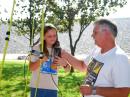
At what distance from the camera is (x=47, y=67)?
544 cm

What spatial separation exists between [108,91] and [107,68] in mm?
220

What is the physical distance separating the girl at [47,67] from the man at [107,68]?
1.15 meters

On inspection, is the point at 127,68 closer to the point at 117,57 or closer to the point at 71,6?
the point at 117,57

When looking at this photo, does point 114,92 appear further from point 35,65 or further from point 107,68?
point 35,65

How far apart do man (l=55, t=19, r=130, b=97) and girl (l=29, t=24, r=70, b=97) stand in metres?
1.15

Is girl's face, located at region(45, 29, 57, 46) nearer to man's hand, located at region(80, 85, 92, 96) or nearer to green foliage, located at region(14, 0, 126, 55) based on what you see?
man's hand, located at region(80, 85, 92, 96)

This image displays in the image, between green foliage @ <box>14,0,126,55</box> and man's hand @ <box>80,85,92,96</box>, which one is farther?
green foliage @ <box>14,0,126,55</box>

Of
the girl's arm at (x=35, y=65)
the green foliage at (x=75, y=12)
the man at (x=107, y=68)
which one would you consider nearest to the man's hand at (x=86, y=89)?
the man at (x=107, y=68)

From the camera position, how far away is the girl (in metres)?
5.27

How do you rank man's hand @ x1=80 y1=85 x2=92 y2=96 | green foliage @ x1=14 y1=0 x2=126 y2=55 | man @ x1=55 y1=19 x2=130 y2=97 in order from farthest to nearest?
green foliage @ x1=14 y1=0 x2=126 y2=55, man's hand @ x1=80 y1=85 x2=92 y2=96, man @ x1=55 y1=19 x2=130 y2=97

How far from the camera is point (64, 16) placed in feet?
88.7

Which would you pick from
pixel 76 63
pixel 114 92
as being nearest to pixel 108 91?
pixel 114 92

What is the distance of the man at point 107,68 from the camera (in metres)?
3.70

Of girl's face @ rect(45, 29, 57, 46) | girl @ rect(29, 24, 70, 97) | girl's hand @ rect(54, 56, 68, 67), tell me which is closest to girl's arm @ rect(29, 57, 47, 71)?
girl @ rect(29, 24, 70, 97)
